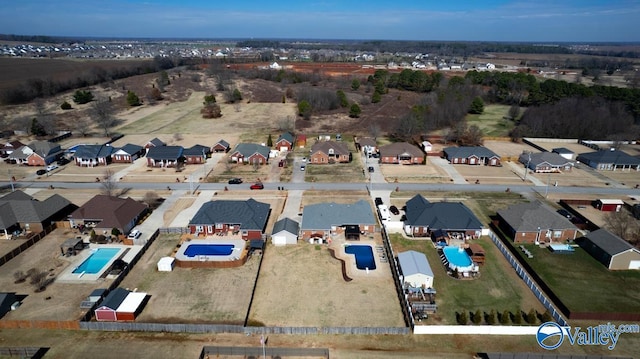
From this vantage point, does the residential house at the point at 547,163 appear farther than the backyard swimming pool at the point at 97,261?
Yes

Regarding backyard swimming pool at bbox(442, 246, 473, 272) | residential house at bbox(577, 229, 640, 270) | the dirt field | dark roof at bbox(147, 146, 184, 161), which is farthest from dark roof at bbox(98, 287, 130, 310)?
residential house at bbox(577, 229, 640, 270)

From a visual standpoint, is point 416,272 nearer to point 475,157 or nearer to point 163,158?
point 475,157

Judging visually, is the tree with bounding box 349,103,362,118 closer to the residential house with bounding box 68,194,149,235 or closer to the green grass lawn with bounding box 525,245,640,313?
the residential house with bounding box 68,194,149,235

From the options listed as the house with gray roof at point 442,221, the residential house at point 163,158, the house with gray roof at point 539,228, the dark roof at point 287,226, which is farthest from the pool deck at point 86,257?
the house with gray roof at point 539,228

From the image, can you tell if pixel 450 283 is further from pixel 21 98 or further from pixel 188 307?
pixel 21 98

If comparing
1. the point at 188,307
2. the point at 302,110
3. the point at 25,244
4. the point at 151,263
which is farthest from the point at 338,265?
the point at 302,110

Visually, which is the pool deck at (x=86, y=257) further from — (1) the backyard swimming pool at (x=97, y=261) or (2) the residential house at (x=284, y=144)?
(2) the residential house at (x=284, y=144)
